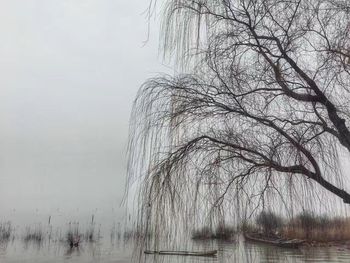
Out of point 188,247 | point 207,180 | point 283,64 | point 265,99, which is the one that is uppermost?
point 283,64

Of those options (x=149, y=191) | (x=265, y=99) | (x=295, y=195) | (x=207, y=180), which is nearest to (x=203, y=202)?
(x=207, y=180)


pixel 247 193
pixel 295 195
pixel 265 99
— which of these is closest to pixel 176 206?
pixel 247 193

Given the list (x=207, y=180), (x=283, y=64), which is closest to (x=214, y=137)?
(x=207, y=180)

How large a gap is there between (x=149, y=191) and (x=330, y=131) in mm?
2211

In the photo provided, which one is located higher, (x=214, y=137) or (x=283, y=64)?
(x=283, y=64)

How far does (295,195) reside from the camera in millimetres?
4711

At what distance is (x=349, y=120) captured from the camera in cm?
469

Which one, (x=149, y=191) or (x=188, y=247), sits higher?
(x=149, y=191)

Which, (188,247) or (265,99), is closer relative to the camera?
(188,247)

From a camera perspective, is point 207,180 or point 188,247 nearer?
point 188,247

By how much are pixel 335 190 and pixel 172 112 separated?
82.8 inches

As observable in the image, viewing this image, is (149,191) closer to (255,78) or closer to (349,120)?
(255,78)

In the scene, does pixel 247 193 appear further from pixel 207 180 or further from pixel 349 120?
pixel 349 120

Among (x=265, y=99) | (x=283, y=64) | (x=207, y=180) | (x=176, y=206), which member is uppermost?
(x=283, y=64)
